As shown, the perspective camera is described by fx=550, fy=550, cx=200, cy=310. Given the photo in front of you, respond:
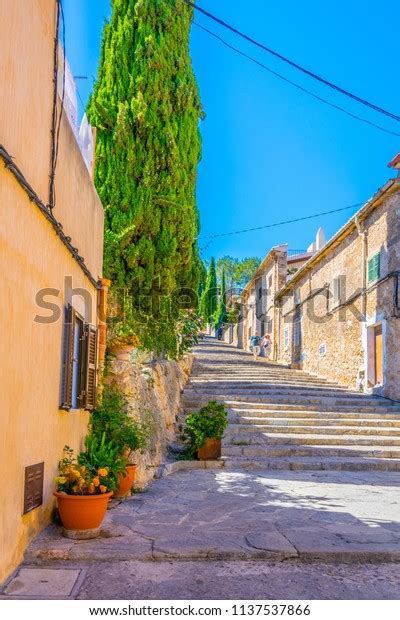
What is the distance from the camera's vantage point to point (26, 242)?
4297 millimetres

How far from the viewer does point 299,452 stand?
1013 centimetres

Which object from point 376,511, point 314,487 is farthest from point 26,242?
point 314,487

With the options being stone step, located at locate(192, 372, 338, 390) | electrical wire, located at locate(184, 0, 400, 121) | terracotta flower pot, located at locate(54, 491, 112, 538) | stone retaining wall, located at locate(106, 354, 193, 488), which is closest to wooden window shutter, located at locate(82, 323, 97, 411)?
stone retaining wall, located at locate(106, 354, 193, 488)

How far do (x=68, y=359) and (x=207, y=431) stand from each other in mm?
4080

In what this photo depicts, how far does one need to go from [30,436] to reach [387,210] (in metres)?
12.2

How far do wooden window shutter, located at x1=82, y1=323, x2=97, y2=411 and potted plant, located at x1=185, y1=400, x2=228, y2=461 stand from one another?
272 cm

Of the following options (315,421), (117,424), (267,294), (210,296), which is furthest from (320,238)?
(117,424)

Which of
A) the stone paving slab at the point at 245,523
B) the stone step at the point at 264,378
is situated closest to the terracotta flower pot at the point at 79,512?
the stone paving slab at the point at 245,523

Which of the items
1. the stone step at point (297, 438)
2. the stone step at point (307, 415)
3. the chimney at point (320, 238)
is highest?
the chimney at point (320, 238)

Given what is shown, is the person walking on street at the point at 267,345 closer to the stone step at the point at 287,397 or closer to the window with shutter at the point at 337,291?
the window with shutter at the point at 337,291

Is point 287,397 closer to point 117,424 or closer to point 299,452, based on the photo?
point 299,452


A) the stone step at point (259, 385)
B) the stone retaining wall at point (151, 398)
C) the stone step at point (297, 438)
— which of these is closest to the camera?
the stone retaining wall at point (151, 398)

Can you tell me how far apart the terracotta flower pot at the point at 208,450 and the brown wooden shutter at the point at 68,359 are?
3.98 m

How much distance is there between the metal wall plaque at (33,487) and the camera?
4.31 m
